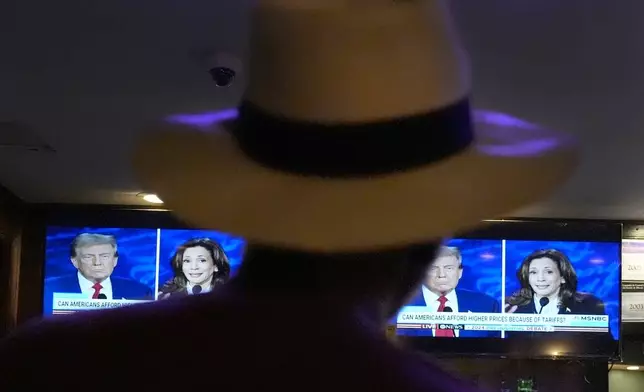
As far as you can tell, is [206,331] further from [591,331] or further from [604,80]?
[591,331]

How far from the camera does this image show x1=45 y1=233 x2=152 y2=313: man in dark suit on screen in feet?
11.8

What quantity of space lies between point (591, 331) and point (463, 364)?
1.97 ft

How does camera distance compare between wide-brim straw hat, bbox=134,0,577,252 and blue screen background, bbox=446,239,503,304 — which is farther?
blue screen background, bbox=446,239,503,304

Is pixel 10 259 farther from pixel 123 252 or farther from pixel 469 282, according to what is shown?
pixel 469 282

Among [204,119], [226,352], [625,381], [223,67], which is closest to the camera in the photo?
[226,352]

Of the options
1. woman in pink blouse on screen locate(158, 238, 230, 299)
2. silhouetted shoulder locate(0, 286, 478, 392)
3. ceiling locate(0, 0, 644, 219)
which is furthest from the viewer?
woman in pink blouse on screen locate(158, 238, 230, 299)

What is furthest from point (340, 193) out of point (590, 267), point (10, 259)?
point (10, 259)

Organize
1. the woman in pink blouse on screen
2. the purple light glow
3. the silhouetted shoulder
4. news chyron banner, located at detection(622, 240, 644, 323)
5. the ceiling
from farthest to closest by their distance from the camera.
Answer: news chyron banner, located at detection(622, 240, 644, 323) → the woman in pink blouse on screen → the ceiling → the purple light glow → the silhouetted shoulder

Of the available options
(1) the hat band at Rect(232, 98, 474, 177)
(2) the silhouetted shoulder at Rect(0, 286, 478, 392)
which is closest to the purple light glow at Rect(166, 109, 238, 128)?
(1) the hat band at Rect(232, 98, 474, 177)

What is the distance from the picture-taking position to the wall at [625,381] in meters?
6.72

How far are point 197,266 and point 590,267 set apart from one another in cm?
172

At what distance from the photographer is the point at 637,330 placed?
17.0ft

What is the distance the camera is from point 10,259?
3.75 meters

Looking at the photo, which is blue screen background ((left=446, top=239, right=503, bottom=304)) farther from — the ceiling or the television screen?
the television screen
